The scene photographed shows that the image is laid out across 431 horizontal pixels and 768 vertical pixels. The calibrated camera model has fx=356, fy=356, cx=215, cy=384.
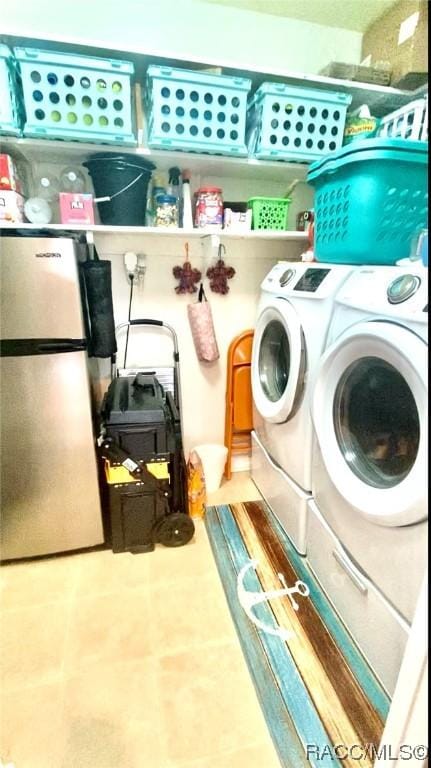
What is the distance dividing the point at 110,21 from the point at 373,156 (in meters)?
1.31

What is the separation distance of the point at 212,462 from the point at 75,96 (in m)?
1.73

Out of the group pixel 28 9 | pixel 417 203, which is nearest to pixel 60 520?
pixel 417 203

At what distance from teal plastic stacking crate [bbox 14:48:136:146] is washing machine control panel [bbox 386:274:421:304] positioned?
3.69 feet

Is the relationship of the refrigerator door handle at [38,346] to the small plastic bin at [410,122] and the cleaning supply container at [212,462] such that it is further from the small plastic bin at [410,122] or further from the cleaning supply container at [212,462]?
the small plastic bin at [410,122]

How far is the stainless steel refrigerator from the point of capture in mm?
1255

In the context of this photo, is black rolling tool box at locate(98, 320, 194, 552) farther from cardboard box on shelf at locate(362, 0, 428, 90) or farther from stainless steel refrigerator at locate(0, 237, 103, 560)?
cardboard box on shelf at locate(362, 0, 428, 90)

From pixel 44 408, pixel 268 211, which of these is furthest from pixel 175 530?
pixel 268 211

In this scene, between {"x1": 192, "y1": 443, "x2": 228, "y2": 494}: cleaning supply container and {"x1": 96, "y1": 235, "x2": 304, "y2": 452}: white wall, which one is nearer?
{"x1": 96, "y1": 235, "x2": 304, "y2": 452}: white wall

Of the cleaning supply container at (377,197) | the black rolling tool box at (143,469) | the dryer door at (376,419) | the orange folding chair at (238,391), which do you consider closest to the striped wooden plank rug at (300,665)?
the black rolling tool box at (143,469)

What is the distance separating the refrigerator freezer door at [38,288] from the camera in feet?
4.02

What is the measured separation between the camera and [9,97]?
124 cm

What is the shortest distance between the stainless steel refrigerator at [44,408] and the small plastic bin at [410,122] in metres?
1.42

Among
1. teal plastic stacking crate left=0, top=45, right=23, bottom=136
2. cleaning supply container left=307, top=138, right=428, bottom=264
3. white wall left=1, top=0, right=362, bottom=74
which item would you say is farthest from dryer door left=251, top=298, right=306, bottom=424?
teal plastic stacking crate left=0, top=45, right=23, bottom=136

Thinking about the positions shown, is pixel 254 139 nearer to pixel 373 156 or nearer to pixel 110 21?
pixel 373 156
